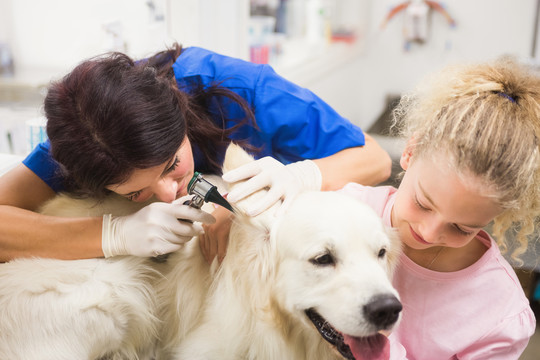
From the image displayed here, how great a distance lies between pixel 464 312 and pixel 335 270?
331 mm

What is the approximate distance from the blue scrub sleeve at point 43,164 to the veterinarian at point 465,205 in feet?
2.40

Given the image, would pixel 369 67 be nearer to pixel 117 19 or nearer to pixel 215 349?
pixel 117 19

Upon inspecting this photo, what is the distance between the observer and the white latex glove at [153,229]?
3.43ft

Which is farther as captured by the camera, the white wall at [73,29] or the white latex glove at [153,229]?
the white wall at [73,29]

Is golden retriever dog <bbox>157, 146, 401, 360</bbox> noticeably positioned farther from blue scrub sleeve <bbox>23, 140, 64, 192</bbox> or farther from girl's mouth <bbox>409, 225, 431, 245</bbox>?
blue scrub sleeve <bbox>23, 140, 64, 192</bbox>

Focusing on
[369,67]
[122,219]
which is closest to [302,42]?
[369,67]

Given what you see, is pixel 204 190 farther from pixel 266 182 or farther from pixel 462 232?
pixel 462 232

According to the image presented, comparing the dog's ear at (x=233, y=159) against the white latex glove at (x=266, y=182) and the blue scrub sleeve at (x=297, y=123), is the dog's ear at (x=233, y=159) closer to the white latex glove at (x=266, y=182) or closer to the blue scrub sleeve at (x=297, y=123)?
the white latex glove at (x=266, y=182)

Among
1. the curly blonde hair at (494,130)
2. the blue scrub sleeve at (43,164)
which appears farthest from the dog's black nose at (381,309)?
the blue scrub sleeve at (43,164)

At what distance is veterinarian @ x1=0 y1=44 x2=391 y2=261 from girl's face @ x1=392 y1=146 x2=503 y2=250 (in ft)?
0.77

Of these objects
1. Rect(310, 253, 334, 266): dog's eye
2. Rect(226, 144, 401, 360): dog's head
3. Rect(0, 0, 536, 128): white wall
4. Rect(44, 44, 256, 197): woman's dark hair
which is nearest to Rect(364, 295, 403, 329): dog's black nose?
Rect(226, 144, 401, 360): dog's head

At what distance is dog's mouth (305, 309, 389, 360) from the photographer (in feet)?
3.00

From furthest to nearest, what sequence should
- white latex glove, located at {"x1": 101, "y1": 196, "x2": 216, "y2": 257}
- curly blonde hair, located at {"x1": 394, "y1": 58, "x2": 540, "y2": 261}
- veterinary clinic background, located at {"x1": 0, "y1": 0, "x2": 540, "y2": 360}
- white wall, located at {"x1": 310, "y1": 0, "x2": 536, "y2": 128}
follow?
white wall, located at {"x1": 310, "y1": 0, "x2": 536, "y2": 128}, veterinary clinic background, located at {"x1": 0, "y1": 0, "x2": 540, "y2": 360}, white latex glove, located at {"x1": 101, "y1": 196, "x2": 216, "y2": 257}, curly blonde hair, located at {"x1": 394, "y1": 58, "x2": 540, "y2": 261}

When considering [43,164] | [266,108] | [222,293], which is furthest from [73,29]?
[222,293]
